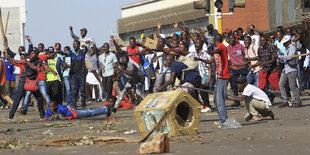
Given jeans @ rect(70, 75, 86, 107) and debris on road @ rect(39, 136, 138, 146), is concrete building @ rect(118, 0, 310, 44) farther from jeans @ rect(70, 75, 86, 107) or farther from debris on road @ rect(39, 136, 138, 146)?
debris on road @ rect(39, 136, 138, 146)

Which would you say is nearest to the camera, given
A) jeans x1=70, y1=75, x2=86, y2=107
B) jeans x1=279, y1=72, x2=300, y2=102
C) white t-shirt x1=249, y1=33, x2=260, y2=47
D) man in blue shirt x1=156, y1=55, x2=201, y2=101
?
man in blue shirt x1=156, y1=55, x2=201, y2=101

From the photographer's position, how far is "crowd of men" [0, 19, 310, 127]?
41.6 feet

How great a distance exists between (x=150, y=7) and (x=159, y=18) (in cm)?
527

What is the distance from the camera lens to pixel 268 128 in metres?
10.9

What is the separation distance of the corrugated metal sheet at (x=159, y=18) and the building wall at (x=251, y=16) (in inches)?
193

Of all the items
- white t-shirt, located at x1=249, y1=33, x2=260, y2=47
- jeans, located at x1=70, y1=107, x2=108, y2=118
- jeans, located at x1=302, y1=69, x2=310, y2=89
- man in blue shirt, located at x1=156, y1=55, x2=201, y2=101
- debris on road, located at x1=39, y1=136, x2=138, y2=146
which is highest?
white t-shirt, located at x1=249, y1=33, x2=260, y2=47

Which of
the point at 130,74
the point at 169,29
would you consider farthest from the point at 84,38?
the point at 169,29

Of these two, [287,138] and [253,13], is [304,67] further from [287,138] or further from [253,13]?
[253,13]

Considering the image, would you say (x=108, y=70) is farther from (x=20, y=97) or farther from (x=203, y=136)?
(x=203, y=136)

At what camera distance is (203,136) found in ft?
33.3

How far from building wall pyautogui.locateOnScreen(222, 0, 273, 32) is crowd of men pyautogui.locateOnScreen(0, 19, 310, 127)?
127ft

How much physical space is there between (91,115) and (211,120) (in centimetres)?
293

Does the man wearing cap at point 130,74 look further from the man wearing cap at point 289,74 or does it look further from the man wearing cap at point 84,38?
the man wearing cap at point 289,74

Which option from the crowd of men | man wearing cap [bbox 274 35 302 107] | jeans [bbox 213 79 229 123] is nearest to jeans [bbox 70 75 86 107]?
the crowd of men
